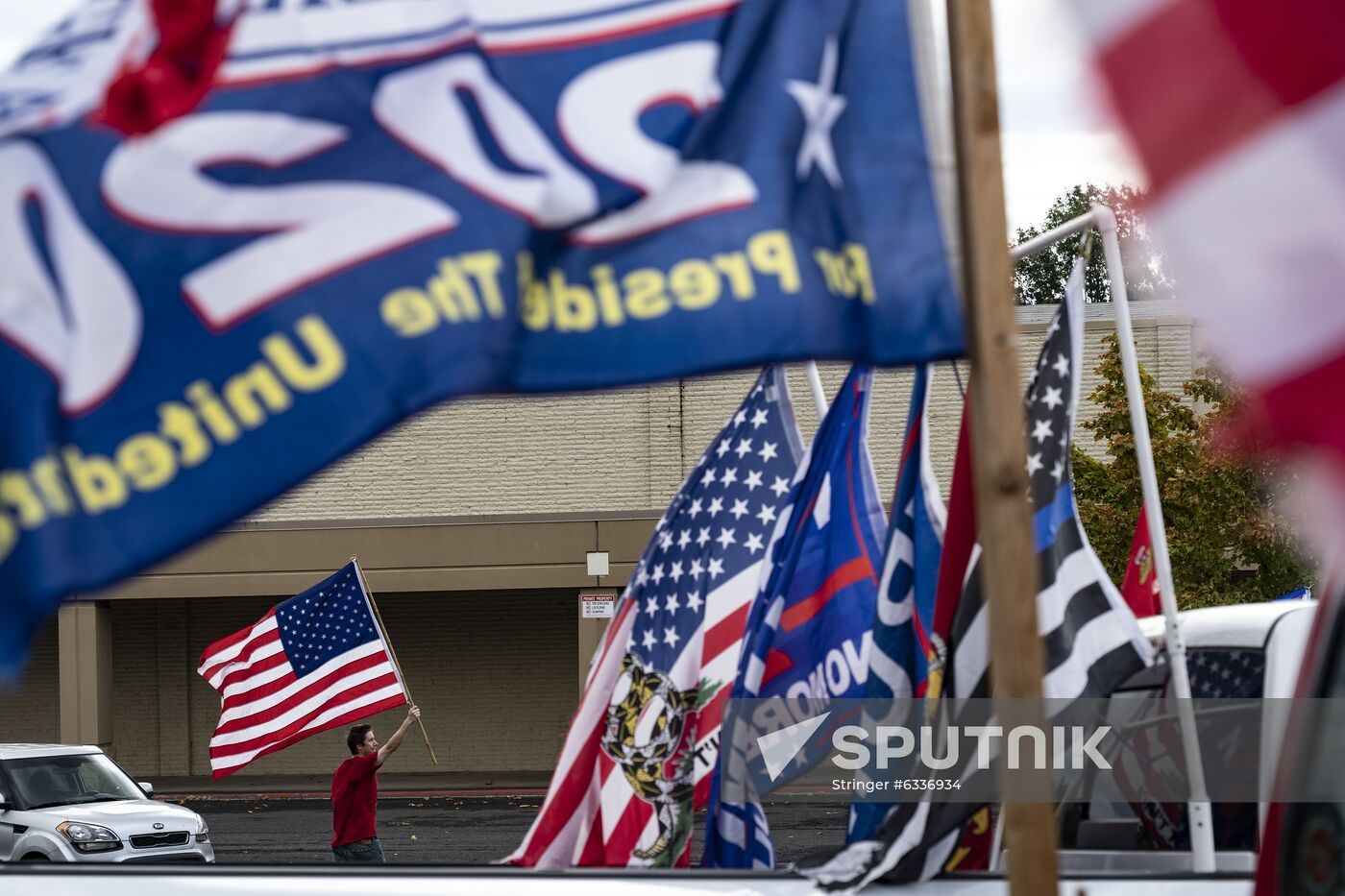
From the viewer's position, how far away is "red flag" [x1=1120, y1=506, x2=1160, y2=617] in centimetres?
788

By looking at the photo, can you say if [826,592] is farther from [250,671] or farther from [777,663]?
[250,671]

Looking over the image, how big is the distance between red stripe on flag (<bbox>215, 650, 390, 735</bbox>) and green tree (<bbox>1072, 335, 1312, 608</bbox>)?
12.8m

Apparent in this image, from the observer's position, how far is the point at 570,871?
4801 mm

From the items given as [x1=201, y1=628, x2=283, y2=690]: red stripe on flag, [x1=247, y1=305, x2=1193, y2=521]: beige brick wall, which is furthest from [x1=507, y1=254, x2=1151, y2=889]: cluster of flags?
[x1=247, y1=305, x2=1193, y2=521]: beige brick wall

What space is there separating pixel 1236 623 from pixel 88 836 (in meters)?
12.1

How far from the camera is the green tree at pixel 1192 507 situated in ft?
70.9

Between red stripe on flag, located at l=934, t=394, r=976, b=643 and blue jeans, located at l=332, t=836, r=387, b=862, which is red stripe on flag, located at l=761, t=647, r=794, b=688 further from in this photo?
blue jeans, located at l=332, t=836, r=387, b=862

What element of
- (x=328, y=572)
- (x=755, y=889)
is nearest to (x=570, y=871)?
(x=755, y=889)

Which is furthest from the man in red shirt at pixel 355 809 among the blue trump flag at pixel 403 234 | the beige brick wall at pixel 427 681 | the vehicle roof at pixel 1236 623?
the beige brick wall at pixel 427 681

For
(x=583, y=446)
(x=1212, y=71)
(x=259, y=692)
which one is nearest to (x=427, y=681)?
(x=583, y=446)

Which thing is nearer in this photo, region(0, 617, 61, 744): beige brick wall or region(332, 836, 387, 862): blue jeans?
region(332, 836, 387, 862): blue jeans

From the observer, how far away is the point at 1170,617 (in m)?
5.27

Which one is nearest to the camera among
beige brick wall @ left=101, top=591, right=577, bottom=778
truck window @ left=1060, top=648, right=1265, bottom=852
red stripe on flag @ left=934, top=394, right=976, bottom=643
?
red stripe on flag @ left=934, top=394, right=976, bottom=643

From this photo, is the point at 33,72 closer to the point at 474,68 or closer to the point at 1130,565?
the point at 474,68
